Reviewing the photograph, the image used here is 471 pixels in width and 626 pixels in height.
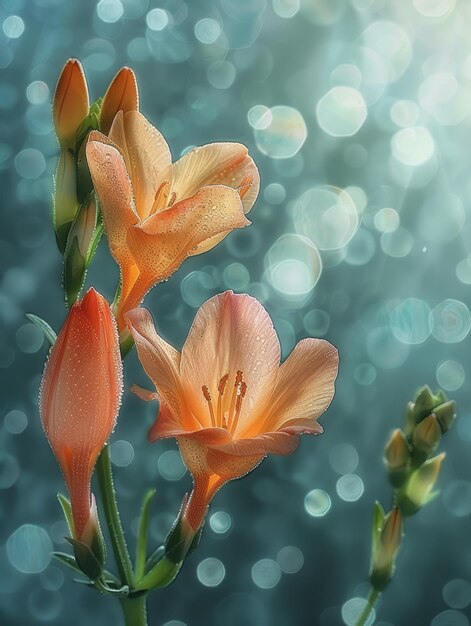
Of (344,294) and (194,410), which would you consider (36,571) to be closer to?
(344,294)

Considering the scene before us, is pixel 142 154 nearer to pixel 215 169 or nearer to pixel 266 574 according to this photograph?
pixel 215 169

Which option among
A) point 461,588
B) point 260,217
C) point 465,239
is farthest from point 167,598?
point 465,239

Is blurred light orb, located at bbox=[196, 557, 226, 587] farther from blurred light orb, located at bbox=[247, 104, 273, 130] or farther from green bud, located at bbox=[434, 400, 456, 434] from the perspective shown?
green bud, located at bbox=[434, 400, 456, 434]

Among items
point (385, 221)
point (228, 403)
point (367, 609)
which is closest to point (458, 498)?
point (385, 221)

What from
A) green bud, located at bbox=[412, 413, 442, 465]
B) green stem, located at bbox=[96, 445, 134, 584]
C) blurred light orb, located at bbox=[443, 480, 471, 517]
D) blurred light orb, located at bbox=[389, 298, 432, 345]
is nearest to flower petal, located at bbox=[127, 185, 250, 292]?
green stem, located at bbox=[96, 445, 134, 584]

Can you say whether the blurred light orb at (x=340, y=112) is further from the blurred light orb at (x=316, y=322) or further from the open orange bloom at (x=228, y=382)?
the open orange bloom at (x=228, y=382)

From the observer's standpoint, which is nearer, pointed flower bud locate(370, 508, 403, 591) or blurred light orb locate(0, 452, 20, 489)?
pointed flower bud locate(370, 508, 403, 591)
